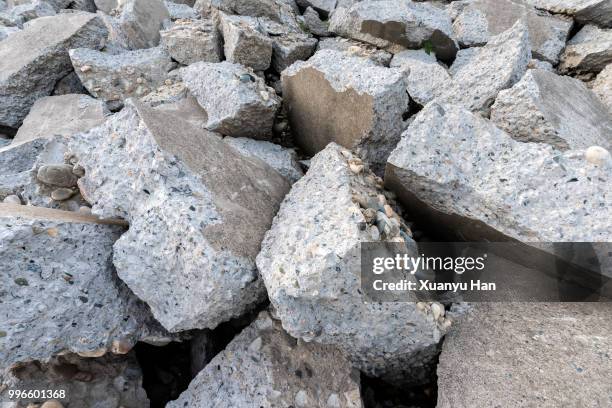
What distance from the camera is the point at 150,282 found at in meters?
1.47

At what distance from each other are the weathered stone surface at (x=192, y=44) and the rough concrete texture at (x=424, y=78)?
1.28 meters

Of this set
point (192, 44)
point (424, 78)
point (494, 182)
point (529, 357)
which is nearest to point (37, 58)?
point (192, 44)

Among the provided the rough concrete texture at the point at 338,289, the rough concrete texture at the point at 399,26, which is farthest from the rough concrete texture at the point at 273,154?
the rough concrete texture at the point at 399,26

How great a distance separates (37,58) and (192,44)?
1.07 meters

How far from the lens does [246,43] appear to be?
8.77 feet

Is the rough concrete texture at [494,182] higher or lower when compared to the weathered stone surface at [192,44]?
higher

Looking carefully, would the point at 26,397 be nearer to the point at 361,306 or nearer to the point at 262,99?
the point at 361,306

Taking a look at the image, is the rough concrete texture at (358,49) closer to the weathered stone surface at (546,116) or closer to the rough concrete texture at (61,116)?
the weathered stone surface at (546,116)

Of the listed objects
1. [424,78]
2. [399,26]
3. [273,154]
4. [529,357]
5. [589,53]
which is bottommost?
[273,154]

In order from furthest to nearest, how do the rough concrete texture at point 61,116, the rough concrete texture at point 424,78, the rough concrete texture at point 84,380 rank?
1. the rough concrete texture at point 61,116
2. the rough concrete texture at point 424,78
3. the rough concrete texture at point 84,380

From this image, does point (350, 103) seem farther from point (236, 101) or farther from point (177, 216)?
point (177, 216)

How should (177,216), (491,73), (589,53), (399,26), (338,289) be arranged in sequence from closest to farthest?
(338,289)
(177,216)
(491,73)
(589,53)
(399,26)

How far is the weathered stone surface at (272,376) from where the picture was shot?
144cm

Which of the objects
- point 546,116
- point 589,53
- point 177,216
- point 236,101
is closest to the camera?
point 177,216
